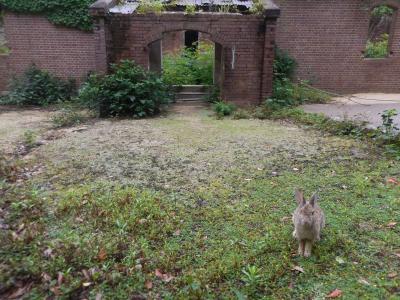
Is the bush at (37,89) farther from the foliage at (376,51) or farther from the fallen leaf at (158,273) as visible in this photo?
the foliage at (376,51)

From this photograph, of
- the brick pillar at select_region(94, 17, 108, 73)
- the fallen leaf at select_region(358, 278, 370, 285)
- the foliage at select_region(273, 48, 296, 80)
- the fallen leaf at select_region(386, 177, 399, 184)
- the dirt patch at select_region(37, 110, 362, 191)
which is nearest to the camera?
the fallen leaf at select_region(358, 278, 370, 285)

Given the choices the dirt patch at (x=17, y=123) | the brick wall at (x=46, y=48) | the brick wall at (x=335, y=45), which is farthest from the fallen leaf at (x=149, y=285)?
the brick wall at (x=46, y=48)

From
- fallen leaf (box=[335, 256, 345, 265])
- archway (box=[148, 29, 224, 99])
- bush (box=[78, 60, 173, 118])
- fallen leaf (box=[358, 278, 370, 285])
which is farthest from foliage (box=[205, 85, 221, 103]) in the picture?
fallen leaf (box=[358, 278, 370, 285])

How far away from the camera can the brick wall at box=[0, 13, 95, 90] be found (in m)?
13.3

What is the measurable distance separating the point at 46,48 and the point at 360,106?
1077 centimetres

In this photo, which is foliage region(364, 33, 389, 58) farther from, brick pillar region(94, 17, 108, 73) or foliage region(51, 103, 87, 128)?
foliage region(51, 103, 87, 128)

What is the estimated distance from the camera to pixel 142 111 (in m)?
9.44

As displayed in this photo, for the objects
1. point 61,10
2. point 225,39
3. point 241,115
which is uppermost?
point 61,10

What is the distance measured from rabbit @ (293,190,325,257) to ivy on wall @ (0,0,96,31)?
12121 mm

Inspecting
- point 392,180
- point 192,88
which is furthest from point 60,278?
point 192,88

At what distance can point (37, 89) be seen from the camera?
12859mm

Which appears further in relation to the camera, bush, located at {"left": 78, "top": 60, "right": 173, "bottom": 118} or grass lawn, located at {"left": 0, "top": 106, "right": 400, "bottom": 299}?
bush, located at {"left": 78, "top": 60, "right": 173, "bottom": 118}

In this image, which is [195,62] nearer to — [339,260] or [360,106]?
[360,106]

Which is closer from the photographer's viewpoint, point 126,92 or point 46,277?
point 46,277
